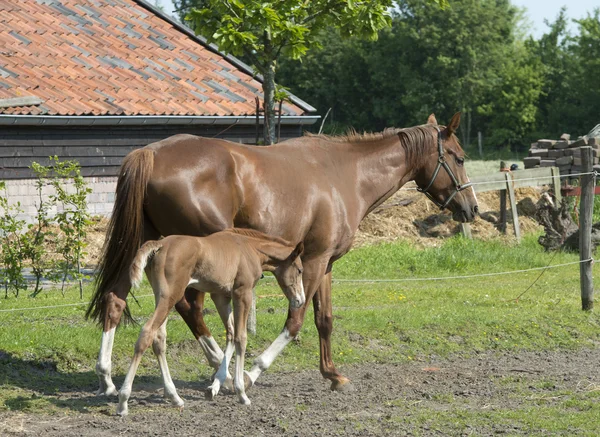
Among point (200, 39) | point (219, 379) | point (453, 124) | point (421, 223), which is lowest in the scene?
point (421, 223)

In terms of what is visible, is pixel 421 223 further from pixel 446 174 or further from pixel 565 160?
pixel 446 174

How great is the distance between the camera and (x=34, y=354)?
758cm

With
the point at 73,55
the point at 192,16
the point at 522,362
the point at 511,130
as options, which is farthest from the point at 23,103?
the point at 511,130

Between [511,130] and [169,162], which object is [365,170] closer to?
[169,162]

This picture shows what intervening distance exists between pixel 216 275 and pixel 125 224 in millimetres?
864

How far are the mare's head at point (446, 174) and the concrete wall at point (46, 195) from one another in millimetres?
9038

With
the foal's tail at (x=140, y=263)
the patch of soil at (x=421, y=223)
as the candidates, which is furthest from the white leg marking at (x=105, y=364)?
the patch of soil at (x=421, y=223)

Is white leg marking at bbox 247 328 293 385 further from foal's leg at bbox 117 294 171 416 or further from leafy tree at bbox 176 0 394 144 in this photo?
leafy tree at bbox 176 0 394 144

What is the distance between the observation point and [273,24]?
8367mm

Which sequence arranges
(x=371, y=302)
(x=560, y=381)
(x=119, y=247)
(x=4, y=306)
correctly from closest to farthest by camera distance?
(x=119, y=247), (x=560, y=381), (x=4, y=306), (x=371, y=302)

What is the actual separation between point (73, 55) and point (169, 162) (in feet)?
38.7

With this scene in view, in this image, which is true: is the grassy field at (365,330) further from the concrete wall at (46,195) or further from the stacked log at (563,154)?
the stacked log at (563,154)

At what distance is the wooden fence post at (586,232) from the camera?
34.3ft

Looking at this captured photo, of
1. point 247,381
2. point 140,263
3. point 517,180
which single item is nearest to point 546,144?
point 517,180
